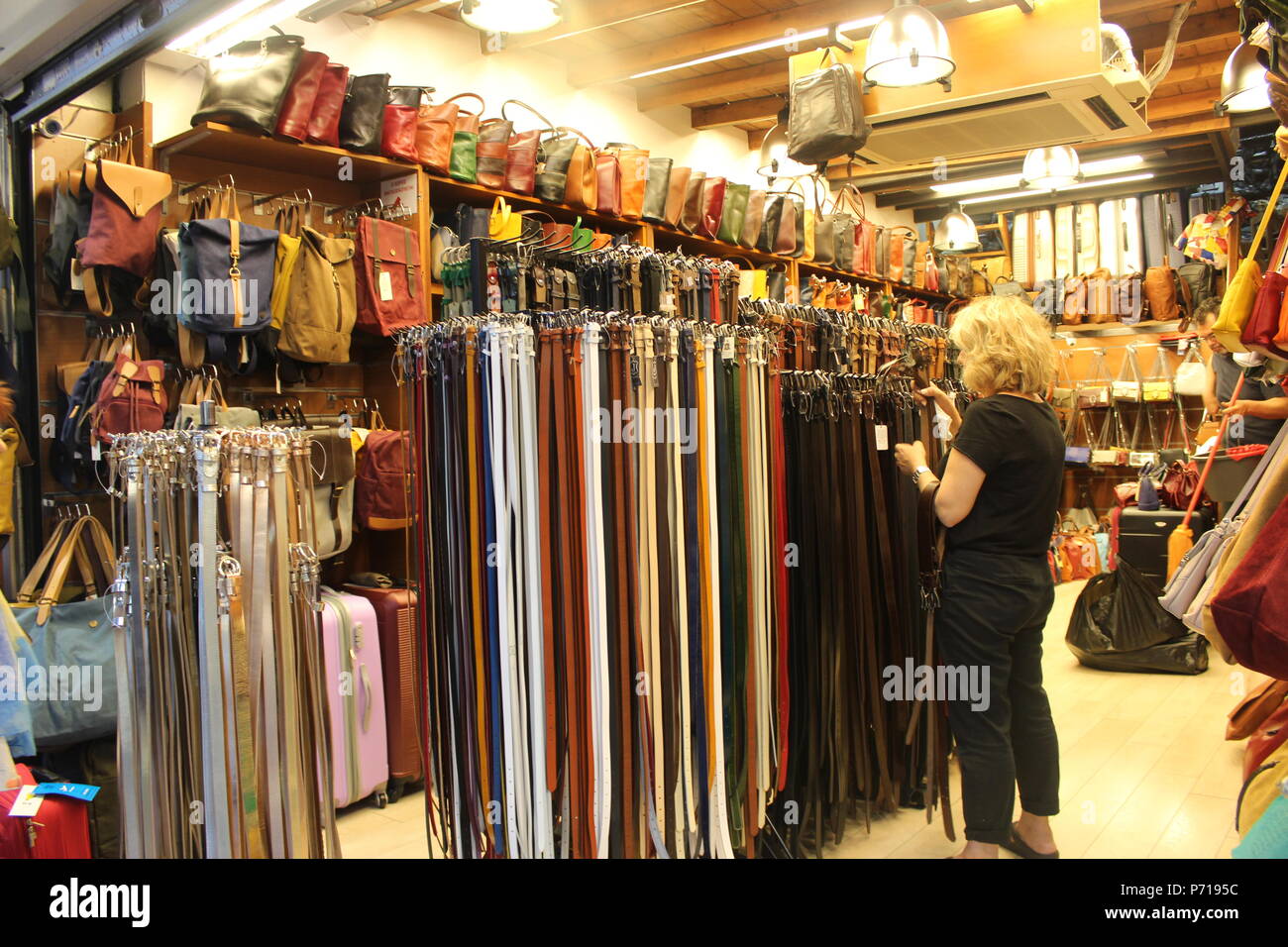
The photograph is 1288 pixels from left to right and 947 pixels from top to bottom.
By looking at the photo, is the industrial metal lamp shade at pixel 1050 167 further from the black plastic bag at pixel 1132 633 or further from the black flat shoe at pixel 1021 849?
the black flat shoe at pixel 1021 849

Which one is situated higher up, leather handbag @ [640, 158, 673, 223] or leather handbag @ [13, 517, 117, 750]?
leather handbag @ [640, 158, 673, 223]

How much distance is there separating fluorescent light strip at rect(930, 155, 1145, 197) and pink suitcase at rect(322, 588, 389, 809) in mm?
7108

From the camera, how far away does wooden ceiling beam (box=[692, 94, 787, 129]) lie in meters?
7.07

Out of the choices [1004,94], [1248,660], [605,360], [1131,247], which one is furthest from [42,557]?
[1131,247]

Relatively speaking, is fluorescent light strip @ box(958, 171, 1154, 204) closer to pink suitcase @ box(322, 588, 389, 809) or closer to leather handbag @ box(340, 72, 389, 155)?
leather handbag @ box(340, 72, 389, 155)

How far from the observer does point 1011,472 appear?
2719 mm

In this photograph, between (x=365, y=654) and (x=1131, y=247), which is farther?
(x=1131, y=247)

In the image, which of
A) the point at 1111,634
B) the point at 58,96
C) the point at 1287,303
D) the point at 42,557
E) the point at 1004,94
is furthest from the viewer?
the point at 1111,634

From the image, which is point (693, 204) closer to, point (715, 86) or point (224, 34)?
point (715, 86)

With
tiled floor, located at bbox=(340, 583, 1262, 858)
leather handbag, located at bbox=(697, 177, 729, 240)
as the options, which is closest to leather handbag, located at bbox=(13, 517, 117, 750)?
tiled floor, located at bbox=(340, 583, 1262, 858)

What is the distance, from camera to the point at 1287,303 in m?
1.95

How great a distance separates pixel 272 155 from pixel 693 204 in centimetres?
261
